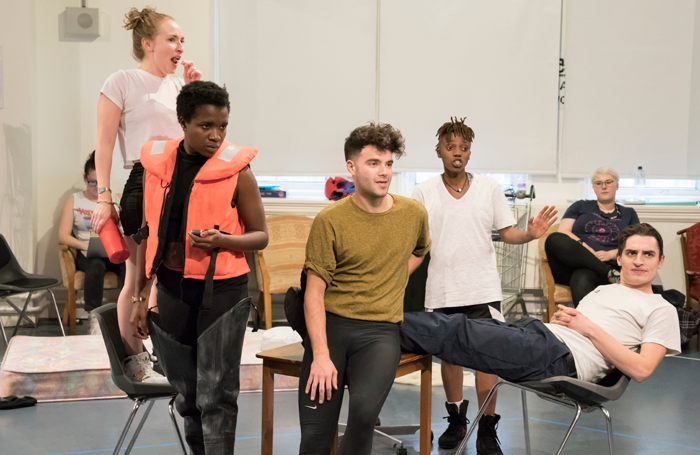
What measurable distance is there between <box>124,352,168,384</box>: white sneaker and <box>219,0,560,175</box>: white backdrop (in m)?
3.57

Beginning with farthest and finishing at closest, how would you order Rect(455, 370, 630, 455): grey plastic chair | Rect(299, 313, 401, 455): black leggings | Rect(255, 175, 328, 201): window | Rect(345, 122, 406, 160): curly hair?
Rect(255, 175, 328, 201): window < Rect(345, 122, 406, 160): curly hair < Rect(455, 370, 630, 455): grey plastic chair < Rect(299, 313, 401, 455): black leggings

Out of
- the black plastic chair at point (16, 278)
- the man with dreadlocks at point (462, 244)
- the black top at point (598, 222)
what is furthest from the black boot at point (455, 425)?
the black plastic chair at point (16, 278)

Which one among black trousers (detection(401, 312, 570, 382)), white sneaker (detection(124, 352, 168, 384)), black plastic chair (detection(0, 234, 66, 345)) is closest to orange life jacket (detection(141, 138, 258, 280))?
white sneaker (detection(124, 352, 168, 384))

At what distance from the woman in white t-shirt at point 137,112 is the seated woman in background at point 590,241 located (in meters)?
3.39

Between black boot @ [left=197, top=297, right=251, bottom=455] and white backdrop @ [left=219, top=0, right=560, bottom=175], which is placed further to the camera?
white backdrop @ [left=219, top=0, right=560, bottom=175]

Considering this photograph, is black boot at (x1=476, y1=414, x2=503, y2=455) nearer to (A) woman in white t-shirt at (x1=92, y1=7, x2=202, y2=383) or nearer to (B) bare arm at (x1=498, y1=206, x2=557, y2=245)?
(B) bare arm at (x1=498, y1=206, x2=557, y2=245)

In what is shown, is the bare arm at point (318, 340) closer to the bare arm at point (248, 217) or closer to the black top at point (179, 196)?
the bare arm at point (248, 217)

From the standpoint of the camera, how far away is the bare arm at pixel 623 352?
2.25 m

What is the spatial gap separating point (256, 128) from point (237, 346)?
4.03 m

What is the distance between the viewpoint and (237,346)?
1.98 metres

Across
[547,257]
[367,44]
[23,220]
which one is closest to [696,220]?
[547,257]

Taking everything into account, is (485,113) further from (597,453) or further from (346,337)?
(346,337)

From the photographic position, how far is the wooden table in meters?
2.26

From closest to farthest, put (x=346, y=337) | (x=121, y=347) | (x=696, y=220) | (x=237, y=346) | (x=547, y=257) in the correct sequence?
1. (x=237, y=346)
2. (x=346, y=337)
3. (x=121, y=347)
4. (x=547, y=257)
5. (x=696, y=220)
